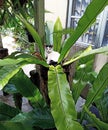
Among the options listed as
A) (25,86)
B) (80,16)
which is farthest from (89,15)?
(80,16)

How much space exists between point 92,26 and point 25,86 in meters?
0.84

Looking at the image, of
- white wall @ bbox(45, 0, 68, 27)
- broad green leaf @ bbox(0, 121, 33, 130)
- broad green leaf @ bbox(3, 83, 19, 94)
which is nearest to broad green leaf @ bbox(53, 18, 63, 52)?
broad green leaf @ bbox(3, 83, 19, 94)

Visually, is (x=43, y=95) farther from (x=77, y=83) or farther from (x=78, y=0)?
(x=78, y=0)

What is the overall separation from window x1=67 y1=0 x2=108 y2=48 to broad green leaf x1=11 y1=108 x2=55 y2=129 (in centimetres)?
80

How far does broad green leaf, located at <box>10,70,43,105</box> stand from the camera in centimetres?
84

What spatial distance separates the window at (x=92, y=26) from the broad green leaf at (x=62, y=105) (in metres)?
0.82

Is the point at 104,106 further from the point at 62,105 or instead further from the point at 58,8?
the point at 58,8

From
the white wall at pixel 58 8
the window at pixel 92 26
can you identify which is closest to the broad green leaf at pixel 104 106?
the window at pixel 92 26

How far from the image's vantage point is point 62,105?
547 millimetres

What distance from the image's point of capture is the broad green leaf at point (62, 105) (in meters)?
0.52

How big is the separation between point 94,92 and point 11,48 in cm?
191

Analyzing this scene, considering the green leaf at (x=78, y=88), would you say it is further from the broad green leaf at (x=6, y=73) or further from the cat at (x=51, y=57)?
the broad green leaf at (x=6, y=73)

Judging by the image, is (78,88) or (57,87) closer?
(57,87)

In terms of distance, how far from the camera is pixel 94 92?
0.78 metres
